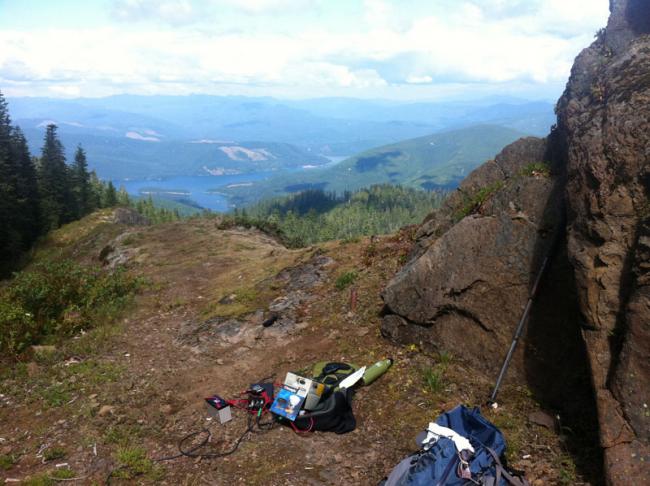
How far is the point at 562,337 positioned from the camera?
31.5 feet

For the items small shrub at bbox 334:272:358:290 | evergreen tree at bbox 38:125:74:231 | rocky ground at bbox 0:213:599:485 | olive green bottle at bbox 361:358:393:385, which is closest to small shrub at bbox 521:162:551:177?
rocky ground at bbox 0:213:599:485

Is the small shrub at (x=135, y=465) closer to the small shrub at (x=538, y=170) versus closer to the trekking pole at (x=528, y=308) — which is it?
the trekking pole at (x=528, y=308)

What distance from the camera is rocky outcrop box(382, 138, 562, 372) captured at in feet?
34.7

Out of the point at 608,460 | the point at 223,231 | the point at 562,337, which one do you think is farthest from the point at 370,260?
the point at 223,231

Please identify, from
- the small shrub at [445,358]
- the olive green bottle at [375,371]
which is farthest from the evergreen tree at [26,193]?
the small shrub at [445,358]

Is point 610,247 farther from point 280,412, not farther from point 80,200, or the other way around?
point 80,200

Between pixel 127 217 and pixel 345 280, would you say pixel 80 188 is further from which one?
pixel 345 280

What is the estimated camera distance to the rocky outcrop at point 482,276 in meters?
10.6

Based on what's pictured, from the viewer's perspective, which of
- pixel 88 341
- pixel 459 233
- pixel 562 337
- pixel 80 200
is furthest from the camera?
pixel 80 200

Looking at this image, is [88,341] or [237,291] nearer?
[88,341]

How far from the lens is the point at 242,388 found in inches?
476

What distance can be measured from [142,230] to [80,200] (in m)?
53.2

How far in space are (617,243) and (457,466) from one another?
15.9 ft

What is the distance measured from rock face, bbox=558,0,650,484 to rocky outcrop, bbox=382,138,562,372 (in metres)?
1.65
